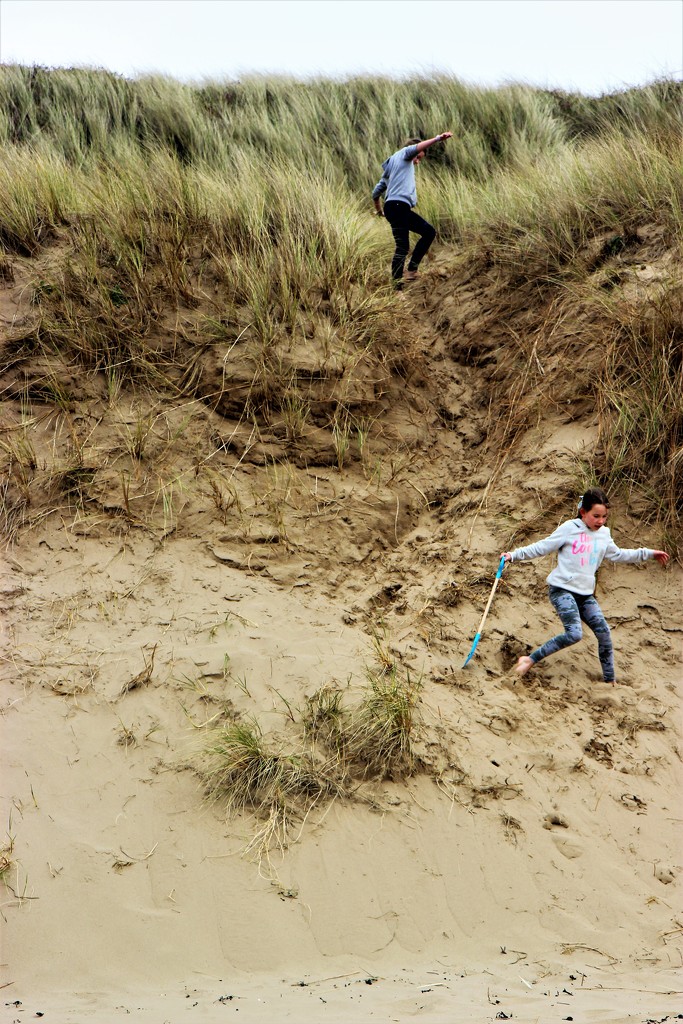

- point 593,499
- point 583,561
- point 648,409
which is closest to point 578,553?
point 583,561

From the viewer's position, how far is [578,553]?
463cm

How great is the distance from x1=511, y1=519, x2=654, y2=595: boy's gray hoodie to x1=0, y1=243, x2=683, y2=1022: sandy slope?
1.62ft

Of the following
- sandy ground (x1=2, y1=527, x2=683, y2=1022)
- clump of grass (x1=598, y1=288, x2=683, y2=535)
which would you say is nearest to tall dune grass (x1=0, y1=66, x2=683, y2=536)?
clump of grass (x1=598, y1=288, x2=683, y2=535)

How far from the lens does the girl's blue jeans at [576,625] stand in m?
4.51

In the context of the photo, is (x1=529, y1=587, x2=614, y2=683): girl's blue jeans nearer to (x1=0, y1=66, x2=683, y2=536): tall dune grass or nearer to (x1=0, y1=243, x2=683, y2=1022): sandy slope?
(x1=0, y1=243, x2=683, y2=1022): sandy slope

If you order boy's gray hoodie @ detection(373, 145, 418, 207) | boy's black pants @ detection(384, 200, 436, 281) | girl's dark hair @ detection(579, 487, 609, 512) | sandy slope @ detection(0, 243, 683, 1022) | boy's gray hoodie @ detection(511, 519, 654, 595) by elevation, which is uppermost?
boy's gray hoodie @ detection(373, 145, 418, 207)

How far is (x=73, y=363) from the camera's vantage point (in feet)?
20.1

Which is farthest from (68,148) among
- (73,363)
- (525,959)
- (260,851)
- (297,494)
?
(525,959)

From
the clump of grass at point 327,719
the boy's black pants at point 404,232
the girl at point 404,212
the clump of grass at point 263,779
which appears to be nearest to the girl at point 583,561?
the clump of grass at point 327,719

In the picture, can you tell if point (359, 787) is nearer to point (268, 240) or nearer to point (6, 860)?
point (6, 860)

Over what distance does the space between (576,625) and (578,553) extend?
0.41 m

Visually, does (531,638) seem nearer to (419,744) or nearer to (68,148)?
(419,744)

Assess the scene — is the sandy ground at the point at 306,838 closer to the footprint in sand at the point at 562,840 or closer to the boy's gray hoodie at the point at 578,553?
the footprint in sand at the point at 562,840

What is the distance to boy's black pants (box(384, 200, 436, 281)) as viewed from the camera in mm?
7273
